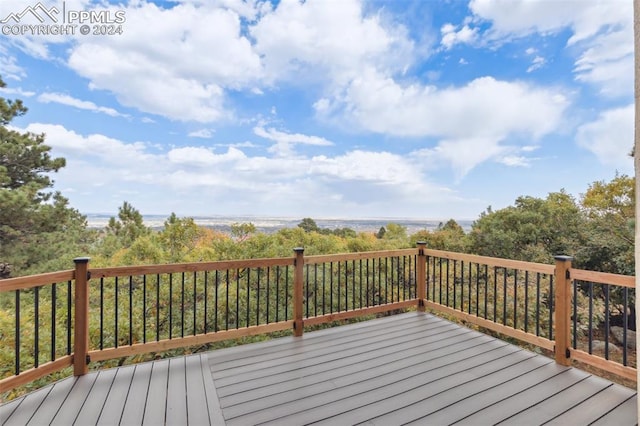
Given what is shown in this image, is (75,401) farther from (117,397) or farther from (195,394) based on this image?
(195,394)

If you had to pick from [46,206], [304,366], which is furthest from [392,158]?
[46,206]

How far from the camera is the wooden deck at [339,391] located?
6.18ft

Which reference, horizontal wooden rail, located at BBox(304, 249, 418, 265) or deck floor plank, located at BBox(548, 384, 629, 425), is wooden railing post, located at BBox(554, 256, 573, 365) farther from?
horizontal wooden rail, located at BBox(304, 249, 418, 265)

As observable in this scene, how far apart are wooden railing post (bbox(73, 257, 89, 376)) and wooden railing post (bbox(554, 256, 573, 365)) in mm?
4114

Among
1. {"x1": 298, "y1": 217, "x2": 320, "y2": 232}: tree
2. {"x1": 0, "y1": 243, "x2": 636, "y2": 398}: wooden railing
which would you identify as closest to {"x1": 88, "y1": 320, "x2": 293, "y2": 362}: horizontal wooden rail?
{"x1": 0, "y1": 243, "x2": 636, "y2": 398}: wooden railing

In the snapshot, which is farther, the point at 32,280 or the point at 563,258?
the point at 563,258

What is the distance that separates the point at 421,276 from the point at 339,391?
7.93 ft

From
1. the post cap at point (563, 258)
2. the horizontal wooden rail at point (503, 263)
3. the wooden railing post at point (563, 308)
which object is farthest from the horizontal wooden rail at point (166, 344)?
the post cap at point (563, 258)

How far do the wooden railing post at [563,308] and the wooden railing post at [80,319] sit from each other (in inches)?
162

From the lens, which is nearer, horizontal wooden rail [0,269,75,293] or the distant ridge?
horizontal wooden rail [0,269,75,293]

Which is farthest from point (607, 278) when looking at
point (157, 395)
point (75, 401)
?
point (75, 401)

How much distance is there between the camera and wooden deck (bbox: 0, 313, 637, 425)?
6.18 feet

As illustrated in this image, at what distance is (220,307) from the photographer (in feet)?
15.9
